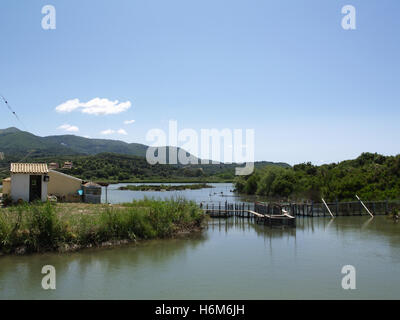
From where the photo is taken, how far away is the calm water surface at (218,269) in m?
11.3

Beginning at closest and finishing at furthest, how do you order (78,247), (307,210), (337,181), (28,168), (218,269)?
1. (218,269)
2. (78,247)
3. (28,168)
4. (307,210)
5. (337,181)

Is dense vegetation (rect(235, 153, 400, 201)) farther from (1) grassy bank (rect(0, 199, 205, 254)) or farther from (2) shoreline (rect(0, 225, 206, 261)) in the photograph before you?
(2) shoreline (rect(0, 225, 206, 261))

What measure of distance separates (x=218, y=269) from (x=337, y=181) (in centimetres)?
3148

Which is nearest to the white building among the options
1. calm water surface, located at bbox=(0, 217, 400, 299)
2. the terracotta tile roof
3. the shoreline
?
the terracotta tile roof

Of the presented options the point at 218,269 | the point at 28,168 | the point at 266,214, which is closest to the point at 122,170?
the point at 266,214

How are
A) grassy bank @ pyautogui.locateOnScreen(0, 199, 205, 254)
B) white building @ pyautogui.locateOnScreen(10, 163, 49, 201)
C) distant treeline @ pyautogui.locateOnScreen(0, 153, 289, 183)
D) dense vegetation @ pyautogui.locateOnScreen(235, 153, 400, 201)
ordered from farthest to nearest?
distant treeline @ pyautogui.locateOnScreen(0, 153, 289, 183) → dense vegetation @ pyautogui.locateOnScreen(235, 153, 400, 201) → white building @ pyautogui.locateOnScreen(10, 163, 49, 201) → grassy bank @ pyautogui.locateOnScreen(0, 199, 205, 254)

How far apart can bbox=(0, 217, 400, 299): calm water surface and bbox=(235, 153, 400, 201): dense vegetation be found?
15273 millimetres

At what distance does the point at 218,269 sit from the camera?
14133mm

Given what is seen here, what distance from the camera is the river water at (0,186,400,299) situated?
11.3 m

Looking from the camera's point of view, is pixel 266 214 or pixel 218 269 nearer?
pixel 218 269

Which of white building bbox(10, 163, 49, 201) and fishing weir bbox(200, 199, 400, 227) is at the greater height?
white building bbox(10, 163, 49, 201)

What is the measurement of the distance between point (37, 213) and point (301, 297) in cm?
1150

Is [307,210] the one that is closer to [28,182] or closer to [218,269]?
[218,269]

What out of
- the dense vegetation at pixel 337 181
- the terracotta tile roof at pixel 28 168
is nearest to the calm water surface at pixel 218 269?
the terracotta tile roof at pixel 28 168
